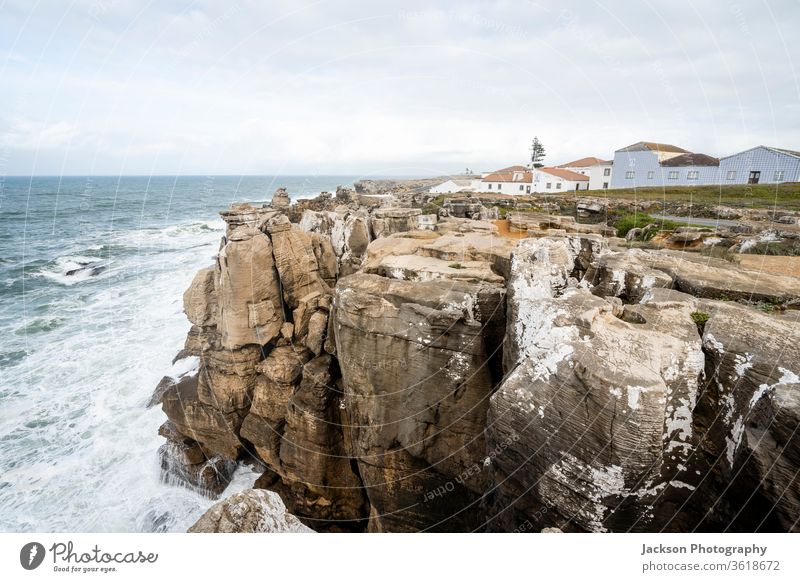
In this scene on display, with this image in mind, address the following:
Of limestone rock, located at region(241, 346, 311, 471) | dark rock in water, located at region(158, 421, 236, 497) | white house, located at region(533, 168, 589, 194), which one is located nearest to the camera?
limestone rock, located at region(241, 346, 311, 471)

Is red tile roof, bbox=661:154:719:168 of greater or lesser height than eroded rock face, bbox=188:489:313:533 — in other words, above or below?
above

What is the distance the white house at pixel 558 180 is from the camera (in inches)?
1927

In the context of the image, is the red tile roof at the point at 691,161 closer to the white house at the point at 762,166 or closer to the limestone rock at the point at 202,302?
the white house at the point at 762,166

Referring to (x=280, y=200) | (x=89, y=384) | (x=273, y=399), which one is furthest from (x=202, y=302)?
(x=280, y=200)

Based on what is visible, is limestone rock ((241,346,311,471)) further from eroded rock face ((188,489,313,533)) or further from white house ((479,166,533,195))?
white house ((479,166,533,195))

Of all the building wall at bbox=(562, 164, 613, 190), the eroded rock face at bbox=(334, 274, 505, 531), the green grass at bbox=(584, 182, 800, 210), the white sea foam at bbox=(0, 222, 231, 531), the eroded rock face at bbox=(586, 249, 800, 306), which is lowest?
the white sea foam at bbox=(0, 222, 231, 531)

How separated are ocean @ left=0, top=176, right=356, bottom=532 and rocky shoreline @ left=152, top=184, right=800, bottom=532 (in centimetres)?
142

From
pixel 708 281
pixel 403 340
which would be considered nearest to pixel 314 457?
pixel 403 340

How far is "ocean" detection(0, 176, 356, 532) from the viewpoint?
1302 cm

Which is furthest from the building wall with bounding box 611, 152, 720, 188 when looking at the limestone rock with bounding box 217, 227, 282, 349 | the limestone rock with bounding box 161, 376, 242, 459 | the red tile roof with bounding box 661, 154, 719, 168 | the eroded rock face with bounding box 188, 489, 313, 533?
the eroded rock face with bounding box 188, 489, 313, 533

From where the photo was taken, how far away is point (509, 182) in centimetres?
4900

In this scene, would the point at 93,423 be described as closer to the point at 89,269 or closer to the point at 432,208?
the point at 432,208

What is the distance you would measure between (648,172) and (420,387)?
146 ft

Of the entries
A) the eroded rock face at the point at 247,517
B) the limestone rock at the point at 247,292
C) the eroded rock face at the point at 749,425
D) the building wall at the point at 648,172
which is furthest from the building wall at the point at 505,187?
the eroded rock face at the point at 247,517
